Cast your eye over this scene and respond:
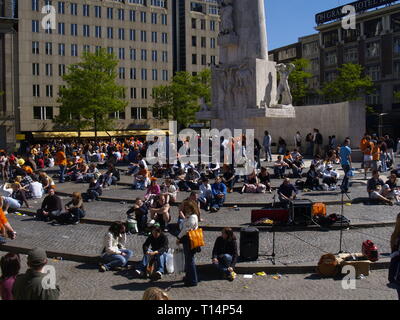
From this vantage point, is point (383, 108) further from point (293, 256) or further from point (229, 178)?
point (293, 256)

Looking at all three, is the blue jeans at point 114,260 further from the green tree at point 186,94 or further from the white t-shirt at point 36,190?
the green tree at point 186,94

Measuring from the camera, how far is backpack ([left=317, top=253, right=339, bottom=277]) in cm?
1043

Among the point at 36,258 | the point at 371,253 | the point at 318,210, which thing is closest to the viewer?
the point at 36,258

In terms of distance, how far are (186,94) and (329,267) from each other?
6143cm

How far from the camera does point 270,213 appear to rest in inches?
574

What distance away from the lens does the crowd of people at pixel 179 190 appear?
1075 cm

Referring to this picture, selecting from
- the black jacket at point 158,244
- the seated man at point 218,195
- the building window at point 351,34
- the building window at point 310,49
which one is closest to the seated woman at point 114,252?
the black jacket at point 158,244

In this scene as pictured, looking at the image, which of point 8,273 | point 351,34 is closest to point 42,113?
point 351,34

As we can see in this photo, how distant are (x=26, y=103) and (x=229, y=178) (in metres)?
58.5

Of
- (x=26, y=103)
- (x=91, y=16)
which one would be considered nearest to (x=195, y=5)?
(x=91, y=16)

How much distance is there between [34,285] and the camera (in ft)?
19.2

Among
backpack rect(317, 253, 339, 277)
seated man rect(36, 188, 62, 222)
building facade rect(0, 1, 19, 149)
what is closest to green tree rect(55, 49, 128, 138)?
building facade rect(0, 1, 19, 149)

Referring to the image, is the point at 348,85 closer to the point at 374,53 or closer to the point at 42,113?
the point at 374,53

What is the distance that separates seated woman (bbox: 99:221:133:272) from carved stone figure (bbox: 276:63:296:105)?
1973cm
